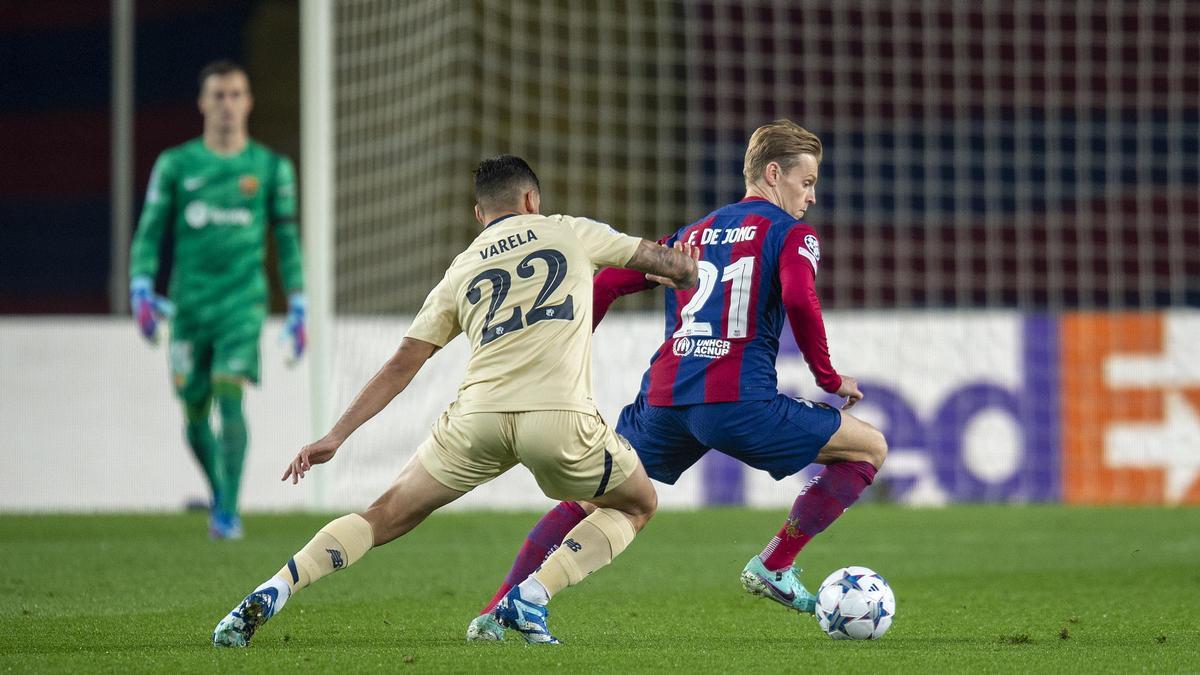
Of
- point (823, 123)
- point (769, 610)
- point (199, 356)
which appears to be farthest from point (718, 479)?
point (823, 123)

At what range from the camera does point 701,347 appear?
5469mm

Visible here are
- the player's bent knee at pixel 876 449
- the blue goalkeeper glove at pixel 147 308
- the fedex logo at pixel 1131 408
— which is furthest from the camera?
the fedex logo at pixel 1131 408

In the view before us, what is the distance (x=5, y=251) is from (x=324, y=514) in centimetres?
1981

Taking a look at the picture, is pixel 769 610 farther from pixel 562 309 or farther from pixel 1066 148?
pixel 1066 148

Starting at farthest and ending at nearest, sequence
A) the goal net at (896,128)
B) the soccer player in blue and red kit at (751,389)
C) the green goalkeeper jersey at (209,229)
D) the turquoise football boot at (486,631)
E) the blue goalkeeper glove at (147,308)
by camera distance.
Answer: the goal net at (896,128), the green goalkeeper jersey at (209,229), the blue goalkeeper glove at (147,308), the soccer player in blue and red kit at (751,389), the turquoise football boot at (486,631)

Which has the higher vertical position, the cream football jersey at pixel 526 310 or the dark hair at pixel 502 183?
the dark hair at pixel 502 183

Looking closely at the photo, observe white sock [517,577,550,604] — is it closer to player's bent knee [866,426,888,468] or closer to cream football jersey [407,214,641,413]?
cream football jersey [407,214,641,413]

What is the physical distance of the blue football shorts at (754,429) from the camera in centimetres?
539

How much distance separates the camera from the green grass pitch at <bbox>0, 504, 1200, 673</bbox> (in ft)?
15.5

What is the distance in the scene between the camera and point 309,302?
11.4m

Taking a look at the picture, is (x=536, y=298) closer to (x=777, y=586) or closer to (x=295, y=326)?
(x=777, y=586)

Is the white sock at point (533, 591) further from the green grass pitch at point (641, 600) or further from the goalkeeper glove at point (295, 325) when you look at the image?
the goalkeeper glove at point (295, 325)

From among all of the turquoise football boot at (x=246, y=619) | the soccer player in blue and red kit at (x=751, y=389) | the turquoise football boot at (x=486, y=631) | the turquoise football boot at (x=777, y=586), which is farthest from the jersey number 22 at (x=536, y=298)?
the turquoise football boot at (x=777, y=586)

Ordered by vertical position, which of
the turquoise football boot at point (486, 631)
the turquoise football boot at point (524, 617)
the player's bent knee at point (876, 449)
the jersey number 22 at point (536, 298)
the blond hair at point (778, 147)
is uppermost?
the blond hair at point (778, 147)
